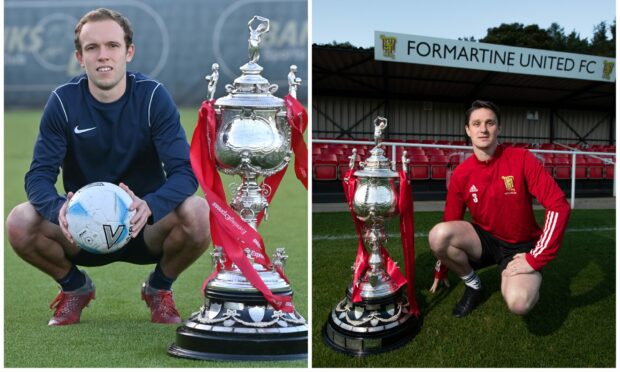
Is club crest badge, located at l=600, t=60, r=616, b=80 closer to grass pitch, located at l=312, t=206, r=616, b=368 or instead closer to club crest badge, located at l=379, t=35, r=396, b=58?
club crest badge, located at l=379, t=35, r=396, b=58

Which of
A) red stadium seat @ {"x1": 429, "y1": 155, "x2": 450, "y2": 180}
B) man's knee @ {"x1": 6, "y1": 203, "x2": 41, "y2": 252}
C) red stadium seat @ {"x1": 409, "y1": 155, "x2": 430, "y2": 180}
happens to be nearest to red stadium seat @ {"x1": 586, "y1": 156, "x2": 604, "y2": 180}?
red stadium seat @ {"x1": 429, "y1": 155, "x2": 450, "y2": 180}

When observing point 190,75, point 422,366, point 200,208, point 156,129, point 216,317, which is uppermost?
point 190,75

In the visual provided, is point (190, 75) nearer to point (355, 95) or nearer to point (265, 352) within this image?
point (355, 95)

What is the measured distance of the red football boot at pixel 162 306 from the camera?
7.46 feet

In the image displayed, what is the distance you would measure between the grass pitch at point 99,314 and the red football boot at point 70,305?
37mm

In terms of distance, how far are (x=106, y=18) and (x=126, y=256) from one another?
2.79 ft

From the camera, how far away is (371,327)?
6.65ft

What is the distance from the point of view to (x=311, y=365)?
203 centimetres

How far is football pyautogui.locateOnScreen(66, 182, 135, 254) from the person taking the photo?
1.91 metres

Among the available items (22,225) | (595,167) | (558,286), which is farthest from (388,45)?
(595,167)

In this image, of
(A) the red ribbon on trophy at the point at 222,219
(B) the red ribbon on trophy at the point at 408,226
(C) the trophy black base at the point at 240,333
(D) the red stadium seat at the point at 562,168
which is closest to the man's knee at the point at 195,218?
(A) the red ribbon on trophy at the point at 222,219

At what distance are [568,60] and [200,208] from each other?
2373 mm

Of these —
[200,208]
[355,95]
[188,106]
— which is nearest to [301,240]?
[188,106]

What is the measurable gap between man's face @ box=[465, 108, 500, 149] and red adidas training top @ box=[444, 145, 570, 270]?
0.07 meters
